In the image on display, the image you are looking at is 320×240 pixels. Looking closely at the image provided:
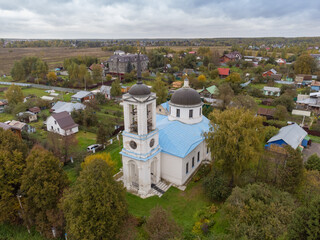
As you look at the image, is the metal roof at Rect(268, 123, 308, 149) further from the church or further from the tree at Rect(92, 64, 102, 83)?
the tree at Rect(92, 64, 102, 83)

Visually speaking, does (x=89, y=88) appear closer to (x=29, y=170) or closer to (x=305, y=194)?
(x=29, y=170)

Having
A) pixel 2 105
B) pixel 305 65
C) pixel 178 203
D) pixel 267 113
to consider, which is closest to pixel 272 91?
pixel 267 113

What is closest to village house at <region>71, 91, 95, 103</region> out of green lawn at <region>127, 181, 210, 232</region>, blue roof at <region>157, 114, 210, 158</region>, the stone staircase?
blue roof at <region>157, 114, 210, 158</region>

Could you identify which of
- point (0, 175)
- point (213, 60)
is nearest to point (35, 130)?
point (0, 175)

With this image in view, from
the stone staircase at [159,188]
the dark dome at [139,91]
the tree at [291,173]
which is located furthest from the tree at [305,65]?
the dark dome at [139,91]

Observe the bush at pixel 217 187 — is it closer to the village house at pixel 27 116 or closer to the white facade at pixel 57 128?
the white facade at pixel 57 128

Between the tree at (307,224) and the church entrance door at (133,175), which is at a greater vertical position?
the tree at (307,224)
